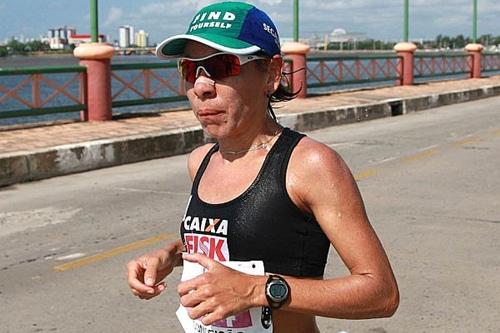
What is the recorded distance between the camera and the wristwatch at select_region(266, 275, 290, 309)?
6.64ft

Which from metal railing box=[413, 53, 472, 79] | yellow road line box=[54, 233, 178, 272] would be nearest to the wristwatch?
yellow road line box=[54, 233, 178, 272]

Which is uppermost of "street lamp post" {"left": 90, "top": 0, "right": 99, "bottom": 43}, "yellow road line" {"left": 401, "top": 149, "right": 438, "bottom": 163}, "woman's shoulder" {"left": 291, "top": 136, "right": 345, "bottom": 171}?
"street lamp post" {"left": 90, "top": 0, "right": 99, "bottom": 43}

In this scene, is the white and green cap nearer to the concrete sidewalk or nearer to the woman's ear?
the woman's ear

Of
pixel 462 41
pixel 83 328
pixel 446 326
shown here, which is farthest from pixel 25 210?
pixel 462 41

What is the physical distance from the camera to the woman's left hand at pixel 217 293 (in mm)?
1932

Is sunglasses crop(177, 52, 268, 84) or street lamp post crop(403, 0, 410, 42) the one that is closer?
sunglasses crop(177, 52, 268, 84)

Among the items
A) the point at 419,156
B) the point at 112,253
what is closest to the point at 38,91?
the point at 419,156

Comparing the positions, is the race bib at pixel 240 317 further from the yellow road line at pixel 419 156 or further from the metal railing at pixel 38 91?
the metal railing at pixel 38 91

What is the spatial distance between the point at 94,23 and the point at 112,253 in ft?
28.4

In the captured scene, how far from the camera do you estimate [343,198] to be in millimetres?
2131

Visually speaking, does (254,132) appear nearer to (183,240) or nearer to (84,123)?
(183,240)

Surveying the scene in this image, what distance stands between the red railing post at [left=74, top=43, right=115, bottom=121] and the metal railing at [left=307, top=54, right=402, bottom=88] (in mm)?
8041

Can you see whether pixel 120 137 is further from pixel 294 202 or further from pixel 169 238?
pixel 294 202

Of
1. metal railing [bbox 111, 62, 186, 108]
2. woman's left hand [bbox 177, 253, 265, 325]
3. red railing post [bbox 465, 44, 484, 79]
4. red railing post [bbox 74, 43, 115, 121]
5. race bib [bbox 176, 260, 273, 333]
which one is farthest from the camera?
red railing post [bbox 465, 44, 484, 79]
